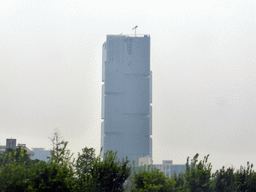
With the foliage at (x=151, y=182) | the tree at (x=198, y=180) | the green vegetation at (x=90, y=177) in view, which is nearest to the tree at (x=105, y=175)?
the green vegetation at (x=90, y=177)

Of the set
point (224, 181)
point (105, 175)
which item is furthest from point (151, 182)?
point (224, 181)

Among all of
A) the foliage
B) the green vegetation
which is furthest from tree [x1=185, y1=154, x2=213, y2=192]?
the foliage

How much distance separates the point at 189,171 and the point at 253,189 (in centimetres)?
1003

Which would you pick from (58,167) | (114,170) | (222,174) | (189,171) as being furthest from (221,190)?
Result: (58,167)

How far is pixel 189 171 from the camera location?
172 ft

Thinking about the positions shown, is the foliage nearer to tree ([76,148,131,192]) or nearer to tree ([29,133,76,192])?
tree ([76,148,131,192])

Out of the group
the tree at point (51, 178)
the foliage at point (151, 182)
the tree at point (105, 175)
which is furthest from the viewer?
the foliage at point (151, 182)

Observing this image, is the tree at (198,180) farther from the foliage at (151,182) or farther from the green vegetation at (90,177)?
the foliage at (151,182)

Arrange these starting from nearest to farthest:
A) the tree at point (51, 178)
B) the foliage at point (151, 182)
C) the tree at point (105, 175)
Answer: the tree at point (51, 178) → the tree at point (105, 175) → the foliage at point (151, 182)

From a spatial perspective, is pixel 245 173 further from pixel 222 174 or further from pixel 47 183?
pixel 47 183

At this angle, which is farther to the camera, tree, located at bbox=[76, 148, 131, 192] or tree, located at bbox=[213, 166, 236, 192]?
tree, located at bbox=[213, 166, 236, 192]

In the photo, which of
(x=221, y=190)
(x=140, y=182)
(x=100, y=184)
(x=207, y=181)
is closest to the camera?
(x=100, y=184)

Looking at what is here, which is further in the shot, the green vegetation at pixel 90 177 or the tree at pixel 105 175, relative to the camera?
the tree at pixel 105 175

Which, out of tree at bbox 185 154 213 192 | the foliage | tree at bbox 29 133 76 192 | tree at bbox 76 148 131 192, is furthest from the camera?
tree at bbox 185 154 213 192
